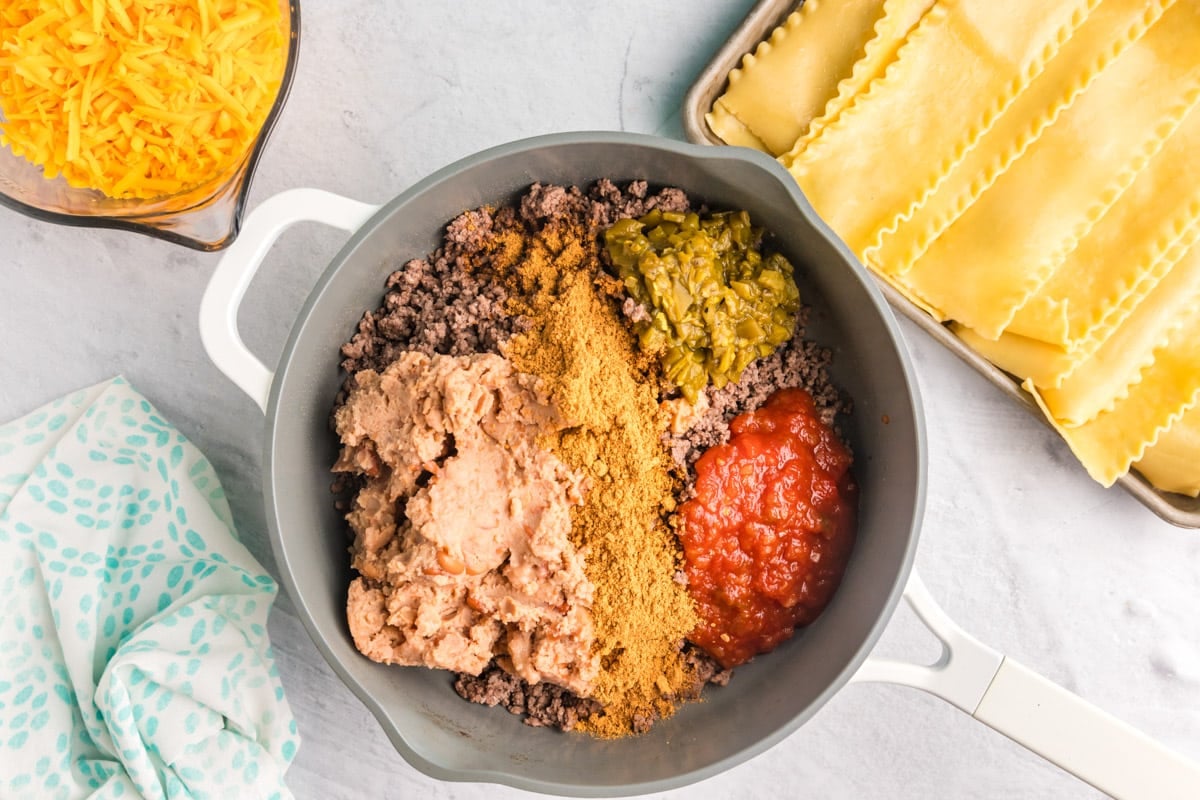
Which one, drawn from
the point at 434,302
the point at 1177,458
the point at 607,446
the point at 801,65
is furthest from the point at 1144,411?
the point at 434,302

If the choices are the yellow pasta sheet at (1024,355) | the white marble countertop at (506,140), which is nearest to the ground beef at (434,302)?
the white marble countertop at (506,140)

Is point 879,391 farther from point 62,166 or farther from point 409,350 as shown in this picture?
point 62,166

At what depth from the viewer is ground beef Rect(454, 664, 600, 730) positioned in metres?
2.43

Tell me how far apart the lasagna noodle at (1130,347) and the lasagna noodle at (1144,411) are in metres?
0.04

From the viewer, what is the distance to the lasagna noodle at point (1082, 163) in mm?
2445

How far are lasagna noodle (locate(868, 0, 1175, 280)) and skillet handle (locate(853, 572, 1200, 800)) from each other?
992 mm

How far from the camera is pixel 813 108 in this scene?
8.27 feet

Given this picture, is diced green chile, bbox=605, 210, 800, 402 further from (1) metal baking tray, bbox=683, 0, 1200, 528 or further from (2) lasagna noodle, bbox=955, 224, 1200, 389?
(2) lasagna noodle, bbox=955, 224, 1200, 389

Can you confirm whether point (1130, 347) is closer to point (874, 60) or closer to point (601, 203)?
point (874, 60)

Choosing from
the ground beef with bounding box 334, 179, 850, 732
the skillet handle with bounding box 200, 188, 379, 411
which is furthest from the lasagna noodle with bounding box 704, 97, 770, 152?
the skillet handle with bounding box 200, 188, 379, 411

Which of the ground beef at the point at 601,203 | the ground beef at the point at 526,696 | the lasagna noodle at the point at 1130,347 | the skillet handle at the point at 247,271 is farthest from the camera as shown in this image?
the lasagna noodle at the point at 1130,347

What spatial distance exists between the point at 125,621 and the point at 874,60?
9.27 ft

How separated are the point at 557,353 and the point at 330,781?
1.71m

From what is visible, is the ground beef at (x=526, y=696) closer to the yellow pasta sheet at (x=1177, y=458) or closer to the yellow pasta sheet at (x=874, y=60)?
the yellow pasta sheet at (x=874, y=60)
